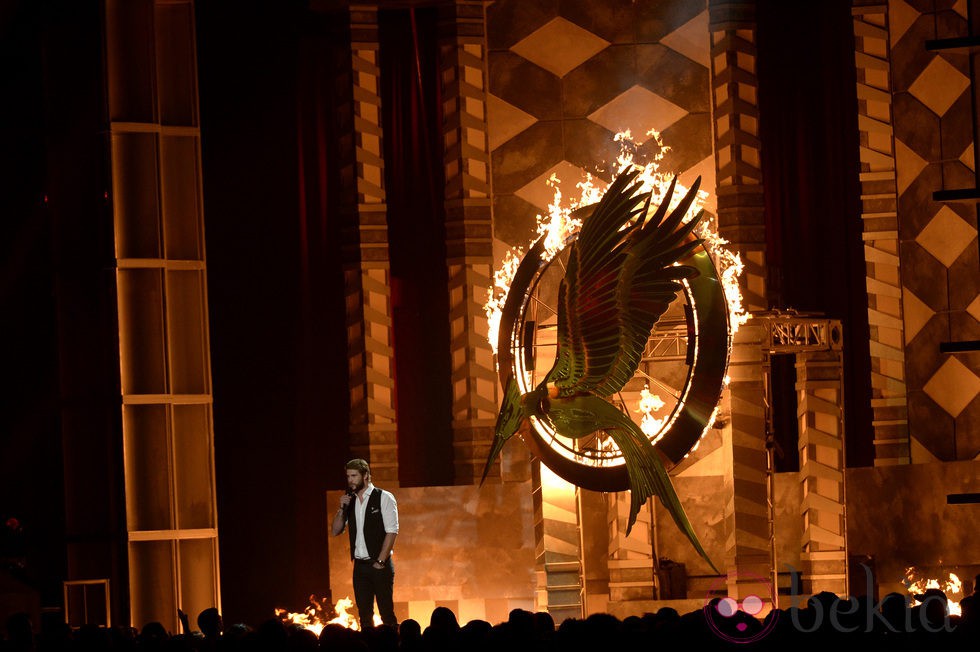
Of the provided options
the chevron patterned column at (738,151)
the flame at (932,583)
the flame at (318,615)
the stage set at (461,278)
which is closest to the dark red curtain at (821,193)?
the stage set at (461,278)

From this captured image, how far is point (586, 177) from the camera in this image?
1423 centimetres

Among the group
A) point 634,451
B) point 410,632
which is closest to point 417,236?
point 634,451

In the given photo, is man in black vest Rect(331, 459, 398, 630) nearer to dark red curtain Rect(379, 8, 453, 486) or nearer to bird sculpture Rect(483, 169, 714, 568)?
bird sculpture Rect(483, 169, 714, 568)

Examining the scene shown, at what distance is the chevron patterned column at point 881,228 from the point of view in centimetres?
1365

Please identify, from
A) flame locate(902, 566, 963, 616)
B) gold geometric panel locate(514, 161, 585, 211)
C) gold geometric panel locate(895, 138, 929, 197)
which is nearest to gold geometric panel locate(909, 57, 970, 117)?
gold geometric panel locate(895, 138, 929, 197)

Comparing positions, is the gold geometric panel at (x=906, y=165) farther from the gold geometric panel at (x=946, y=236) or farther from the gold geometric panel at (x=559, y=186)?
the gold geometric panel at (x=559, y=186)

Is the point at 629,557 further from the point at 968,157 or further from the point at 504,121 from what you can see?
the point at 968,157

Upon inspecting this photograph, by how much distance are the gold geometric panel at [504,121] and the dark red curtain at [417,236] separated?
0.62 metres

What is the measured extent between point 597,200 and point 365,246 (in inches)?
86.7

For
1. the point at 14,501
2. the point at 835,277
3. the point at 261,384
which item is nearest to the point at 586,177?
the point at 835,277

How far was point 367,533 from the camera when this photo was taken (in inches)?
432

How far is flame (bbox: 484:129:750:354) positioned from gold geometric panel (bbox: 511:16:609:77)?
861mm

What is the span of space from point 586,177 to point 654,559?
11.8ft

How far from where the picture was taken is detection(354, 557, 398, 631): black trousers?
10.9m
